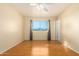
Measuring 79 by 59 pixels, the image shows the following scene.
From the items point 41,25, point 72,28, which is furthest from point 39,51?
point 72,28

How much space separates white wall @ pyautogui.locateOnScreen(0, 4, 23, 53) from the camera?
2.23 m

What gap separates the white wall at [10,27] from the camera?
2232 mm

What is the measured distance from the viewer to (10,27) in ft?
8.18

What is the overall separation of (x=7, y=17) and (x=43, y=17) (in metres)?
0.94

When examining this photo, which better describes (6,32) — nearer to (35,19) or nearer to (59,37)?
(35,19)

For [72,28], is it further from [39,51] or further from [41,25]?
[39,51]

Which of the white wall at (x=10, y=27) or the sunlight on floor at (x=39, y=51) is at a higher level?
the white wall at (x=10, y=27)

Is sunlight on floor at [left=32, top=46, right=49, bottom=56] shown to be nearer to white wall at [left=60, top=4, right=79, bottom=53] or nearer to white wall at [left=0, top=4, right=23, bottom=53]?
white wall at [left=0, top=4, right=23, bottom=53]

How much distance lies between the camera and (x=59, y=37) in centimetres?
236

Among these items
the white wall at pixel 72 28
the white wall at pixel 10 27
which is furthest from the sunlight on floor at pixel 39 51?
the white wall at pixel 72 28

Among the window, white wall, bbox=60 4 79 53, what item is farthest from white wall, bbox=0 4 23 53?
white wall, bbox=60 4 79 53

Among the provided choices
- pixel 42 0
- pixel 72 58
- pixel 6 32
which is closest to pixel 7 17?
pixel 6 32

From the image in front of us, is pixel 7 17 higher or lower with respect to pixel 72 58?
higher

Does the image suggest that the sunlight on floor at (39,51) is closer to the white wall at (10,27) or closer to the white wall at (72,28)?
the white wall at (10,27)
